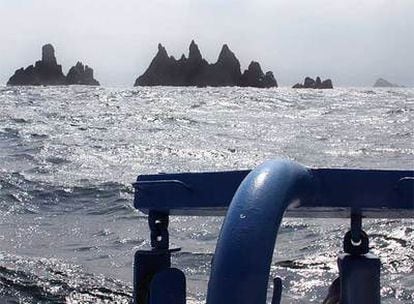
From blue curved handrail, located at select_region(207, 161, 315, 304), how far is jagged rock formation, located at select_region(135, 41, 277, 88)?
3344 inches

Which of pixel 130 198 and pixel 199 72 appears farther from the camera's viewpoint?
pixel 199 72

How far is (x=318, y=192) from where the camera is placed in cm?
154

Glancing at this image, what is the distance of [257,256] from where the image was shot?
46.6 inches

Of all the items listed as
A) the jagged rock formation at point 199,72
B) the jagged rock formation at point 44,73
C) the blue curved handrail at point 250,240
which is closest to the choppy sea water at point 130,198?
the blue curved handrail at point 250,240

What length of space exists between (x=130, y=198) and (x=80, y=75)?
84.2m

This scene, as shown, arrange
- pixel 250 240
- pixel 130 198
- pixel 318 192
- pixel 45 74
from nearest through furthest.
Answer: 1. pixel 250 240
2. pixel 318 192
3. pixel 130 198
4. pixel 45 74

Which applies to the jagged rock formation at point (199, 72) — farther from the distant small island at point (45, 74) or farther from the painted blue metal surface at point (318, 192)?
the painted blue metal surface at point (318, 192)

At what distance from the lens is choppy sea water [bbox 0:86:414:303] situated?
638 centimetres

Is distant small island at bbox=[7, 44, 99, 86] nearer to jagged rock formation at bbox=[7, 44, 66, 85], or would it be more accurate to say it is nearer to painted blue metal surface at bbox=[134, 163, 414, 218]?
jagged rock formation at bbox=[7, 44, 66, 85]

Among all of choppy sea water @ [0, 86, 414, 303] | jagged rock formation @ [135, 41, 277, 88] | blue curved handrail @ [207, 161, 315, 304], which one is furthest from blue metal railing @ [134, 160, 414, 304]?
jagged rock formation @ [135, 41, 277, 88]

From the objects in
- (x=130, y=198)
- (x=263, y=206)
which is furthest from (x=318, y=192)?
(x=130, y=198)

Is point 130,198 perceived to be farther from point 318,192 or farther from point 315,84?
point 315,84

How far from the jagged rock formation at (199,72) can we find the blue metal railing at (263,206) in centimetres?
8434

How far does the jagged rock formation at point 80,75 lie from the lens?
91875mm
